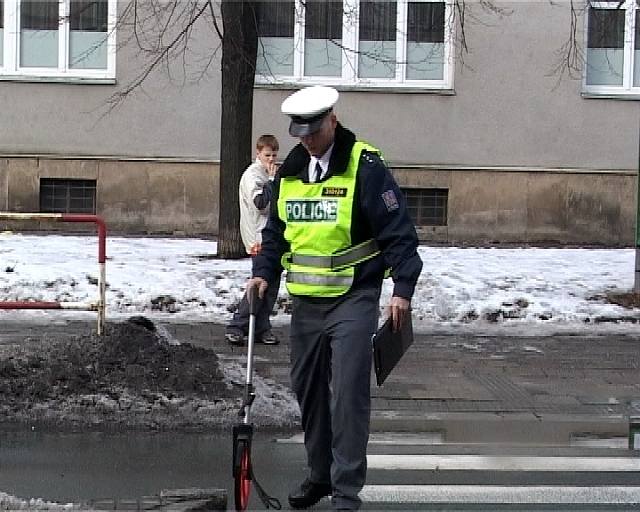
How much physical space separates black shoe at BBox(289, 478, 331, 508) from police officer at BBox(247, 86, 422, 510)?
210 mm

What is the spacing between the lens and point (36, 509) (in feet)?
17.2

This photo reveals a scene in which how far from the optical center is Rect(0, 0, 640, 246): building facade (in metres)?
19.0

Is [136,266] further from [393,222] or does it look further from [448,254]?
[393,222]

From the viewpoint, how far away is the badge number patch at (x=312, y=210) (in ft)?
16.6

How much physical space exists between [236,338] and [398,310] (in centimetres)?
521

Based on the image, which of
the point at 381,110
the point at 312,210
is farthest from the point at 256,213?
the point at 381,110

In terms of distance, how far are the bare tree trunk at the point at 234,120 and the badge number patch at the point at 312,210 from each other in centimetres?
895

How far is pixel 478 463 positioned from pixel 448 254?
31.4ft

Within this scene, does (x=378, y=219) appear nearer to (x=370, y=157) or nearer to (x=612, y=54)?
(x=370, y=157)

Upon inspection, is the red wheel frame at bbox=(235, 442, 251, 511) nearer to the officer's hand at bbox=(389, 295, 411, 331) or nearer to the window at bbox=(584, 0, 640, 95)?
the officer's hand at bbox=(389, 295, 411, 331)

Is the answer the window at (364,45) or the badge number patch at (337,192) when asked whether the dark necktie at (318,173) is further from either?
the window at (364,45)

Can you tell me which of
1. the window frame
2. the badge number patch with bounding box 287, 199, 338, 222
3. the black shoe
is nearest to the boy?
the black shoe

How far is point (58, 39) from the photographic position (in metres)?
19.4

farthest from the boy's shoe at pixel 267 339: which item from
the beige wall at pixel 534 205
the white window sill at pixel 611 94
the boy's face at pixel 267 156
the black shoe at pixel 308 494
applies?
the white window sill at pixel 611 94
